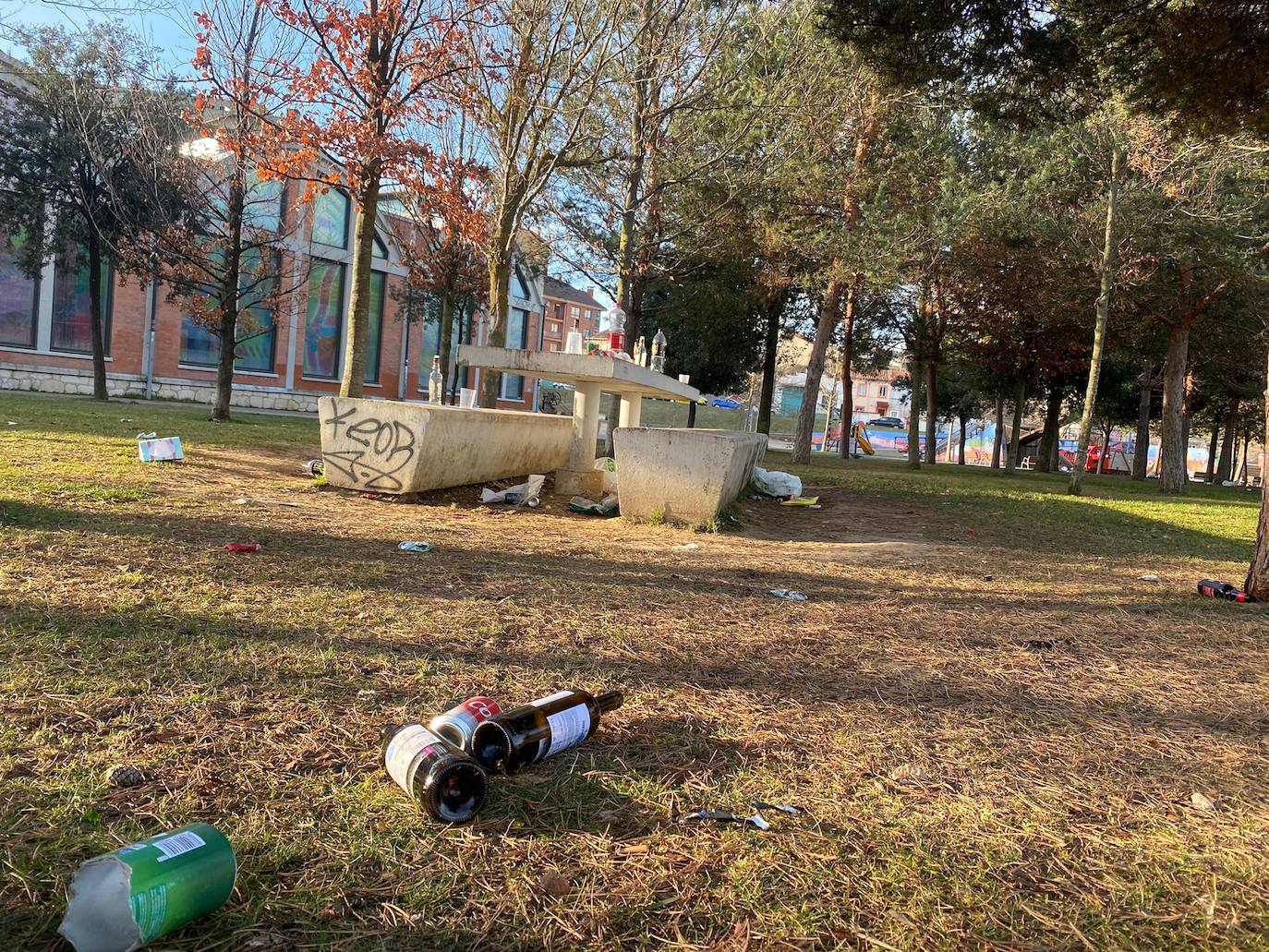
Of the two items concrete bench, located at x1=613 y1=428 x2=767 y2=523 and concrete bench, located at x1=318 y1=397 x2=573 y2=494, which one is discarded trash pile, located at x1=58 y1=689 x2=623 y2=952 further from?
concrete bench, located at x1=318 y1=397 x2=573 y2=494

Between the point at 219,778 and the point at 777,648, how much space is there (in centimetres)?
230

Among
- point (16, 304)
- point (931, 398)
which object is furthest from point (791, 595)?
point (16, 304)

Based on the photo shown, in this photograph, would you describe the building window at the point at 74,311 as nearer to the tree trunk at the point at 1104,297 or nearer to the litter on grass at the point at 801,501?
the litter on grass at the point at 801,501

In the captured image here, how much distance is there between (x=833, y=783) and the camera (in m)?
2.28

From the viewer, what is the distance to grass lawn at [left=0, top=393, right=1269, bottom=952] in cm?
167

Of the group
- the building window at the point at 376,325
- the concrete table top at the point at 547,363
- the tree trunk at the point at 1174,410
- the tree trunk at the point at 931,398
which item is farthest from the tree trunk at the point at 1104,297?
the building window at the point at 376,325

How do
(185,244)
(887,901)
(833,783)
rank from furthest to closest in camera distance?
(185,244), (833,783), (887,901)

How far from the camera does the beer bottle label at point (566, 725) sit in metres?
2.34

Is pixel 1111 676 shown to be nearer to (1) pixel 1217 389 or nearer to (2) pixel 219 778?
(2) pixel 219 778

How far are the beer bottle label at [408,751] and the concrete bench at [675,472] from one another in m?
5.30

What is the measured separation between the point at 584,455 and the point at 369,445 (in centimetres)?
220

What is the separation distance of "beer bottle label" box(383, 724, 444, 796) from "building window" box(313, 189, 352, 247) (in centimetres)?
2939

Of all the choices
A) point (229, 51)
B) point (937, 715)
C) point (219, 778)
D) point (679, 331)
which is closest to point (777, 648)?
point (937, 715)

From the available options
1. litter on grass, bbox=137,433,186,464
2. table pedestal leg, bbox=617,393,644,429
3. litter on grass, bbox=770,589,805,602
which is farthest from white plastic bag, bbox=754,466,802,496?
litter on grass, bbox=137,433,186,464
